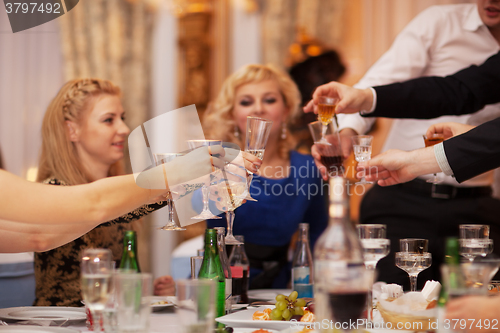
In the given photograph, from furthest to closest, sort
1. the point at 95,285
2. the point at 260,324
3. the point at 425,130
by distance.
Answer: the point at 425,130, the point at 260,324, the point at 95,285

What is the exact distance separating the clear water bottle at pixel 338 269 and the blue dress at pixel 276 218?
1521mm

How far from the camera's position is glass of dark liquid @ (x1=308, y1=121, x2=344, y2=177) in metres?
1.92

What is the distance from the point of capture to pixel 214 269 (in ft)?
4.49

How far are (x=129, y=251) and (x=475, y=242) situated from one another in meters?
1.02

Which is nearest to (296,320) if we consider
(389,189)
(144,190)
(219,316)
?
(219,316)

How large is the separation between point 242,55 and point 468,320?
404 centimetres

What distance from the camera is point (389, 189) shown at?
2342 millimetres

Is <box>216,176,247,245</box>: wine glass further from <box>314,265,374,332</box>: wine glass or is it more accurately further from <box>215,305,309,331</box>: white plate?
<box>314,265,374,332</box>: wine glass

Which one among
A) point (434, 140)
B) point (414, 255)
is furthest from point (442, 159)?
point (414, 255)

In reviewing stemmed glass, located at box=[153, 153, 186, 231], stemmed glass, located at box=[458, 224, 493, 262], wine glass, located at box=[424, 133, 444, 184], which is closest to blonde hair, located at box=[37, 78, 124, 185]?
stemmed glass, located at box=[153, 153, 186, 231]

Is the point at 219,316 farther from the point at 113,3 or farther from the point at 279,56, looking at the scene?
the point at 113,3

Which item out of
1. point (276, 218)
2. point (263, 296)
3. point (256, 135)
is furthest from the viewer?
point (276, 218)

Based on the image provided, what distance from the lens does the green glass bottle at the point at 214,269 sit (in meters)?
1.37

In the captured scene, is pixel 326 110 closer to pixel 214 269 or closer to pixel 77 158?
pixel 214 269
